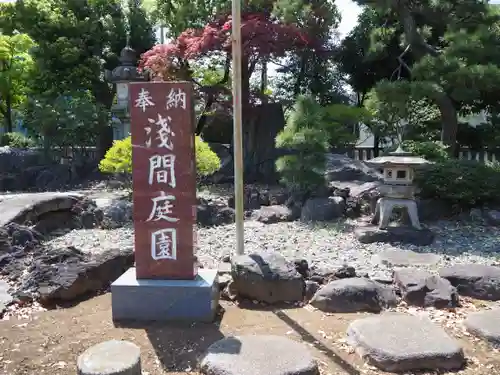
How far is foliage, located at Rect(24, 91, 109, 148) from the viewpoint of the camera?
42.6 feet

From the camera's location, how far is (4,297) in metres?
4.26

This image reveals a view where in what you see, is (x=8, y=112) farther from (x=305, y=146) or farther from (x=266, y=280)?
(x=266, y=280)

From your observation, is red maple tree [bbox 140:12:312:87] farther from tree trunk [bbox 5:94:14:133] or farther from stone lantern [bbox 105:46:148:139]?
tree trunk [bbox 5:94:14:133]

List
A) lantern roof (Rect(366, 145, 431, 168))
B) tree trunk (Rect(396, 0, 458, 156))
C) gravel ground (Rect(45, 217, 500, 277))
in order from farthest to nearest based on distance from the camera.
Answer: tree trunk (Rect(396, 0, 458, 156)), lantern roof (Rect(366, 145, 431, 168)), gravel ground (Rect(45, 217, 500, 277))

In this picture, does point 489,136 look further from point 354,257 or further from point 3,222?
point 3,222

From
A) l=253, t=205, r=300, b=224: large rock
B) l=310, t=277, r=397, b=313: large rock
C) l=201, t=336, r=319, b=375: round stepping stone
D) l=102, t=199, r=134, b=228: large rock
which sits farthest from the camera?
l=253, t=205, r=300, b=224: large rock

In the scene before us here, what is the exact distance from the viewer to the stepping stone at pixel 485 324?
3326 mm

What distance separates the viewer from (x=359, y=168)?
916 cm

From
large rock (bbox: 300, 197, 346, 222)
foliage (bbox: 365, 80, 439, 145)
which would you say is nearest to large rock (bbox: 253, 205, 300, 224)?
large rock (bbox: 300, 197, 346, 222)

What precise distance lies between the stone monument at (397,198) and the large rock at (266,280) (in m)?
2.55

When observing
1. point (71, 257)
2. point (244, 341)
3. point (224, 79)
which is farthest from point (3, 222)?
point (224, 79)

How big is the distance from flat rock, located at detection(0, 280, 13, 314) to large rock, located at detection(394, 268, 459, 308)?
3479 millimetres

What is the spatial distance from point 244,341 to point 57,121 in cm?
1155

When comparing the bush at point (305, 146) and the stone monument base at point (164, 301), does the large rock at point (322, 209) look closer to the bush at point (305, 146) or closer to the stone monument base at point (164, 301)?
the bush at point (305, 146)
